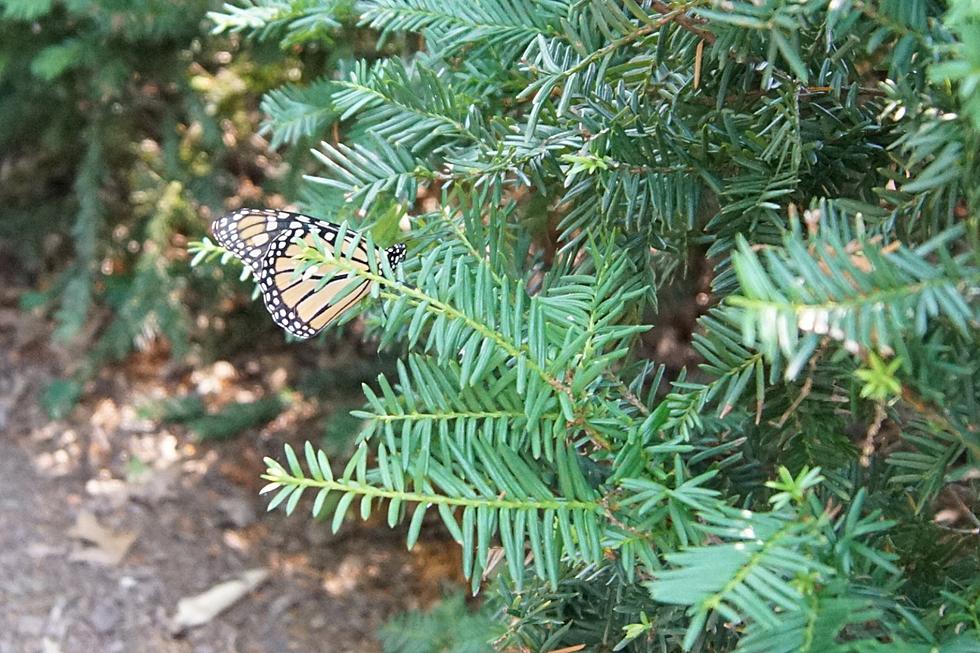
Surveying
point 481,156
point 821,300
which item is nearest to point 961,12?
point 821,300

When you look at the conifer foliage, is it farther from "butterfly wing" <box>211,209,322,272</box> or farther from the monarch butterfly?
"butterfly wing" <box>211,209,322,272</box>

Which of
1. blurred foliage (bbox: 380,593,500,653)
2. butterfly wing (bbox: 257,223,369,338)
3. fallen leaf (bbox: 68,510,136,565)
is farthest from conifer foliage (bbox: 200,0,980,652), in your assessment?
fallen leaf (bbox: 68,510,136,565)

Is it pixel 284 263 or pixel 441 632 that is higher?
pixel 284 263

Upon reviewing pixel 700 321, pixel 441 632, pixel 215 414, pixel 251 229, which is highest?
pixel 700 321

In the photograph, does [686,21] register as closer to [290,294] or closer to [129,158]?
[290,294]

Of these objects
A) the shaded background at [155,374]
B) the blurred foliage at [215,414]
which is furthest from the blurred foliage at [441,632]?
the blurred foliage at [215,414]

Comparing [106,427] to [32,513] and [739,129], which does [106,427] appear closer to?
[32,513]

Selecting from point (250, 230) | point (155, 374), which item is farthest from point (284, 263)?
point (155, 374)
